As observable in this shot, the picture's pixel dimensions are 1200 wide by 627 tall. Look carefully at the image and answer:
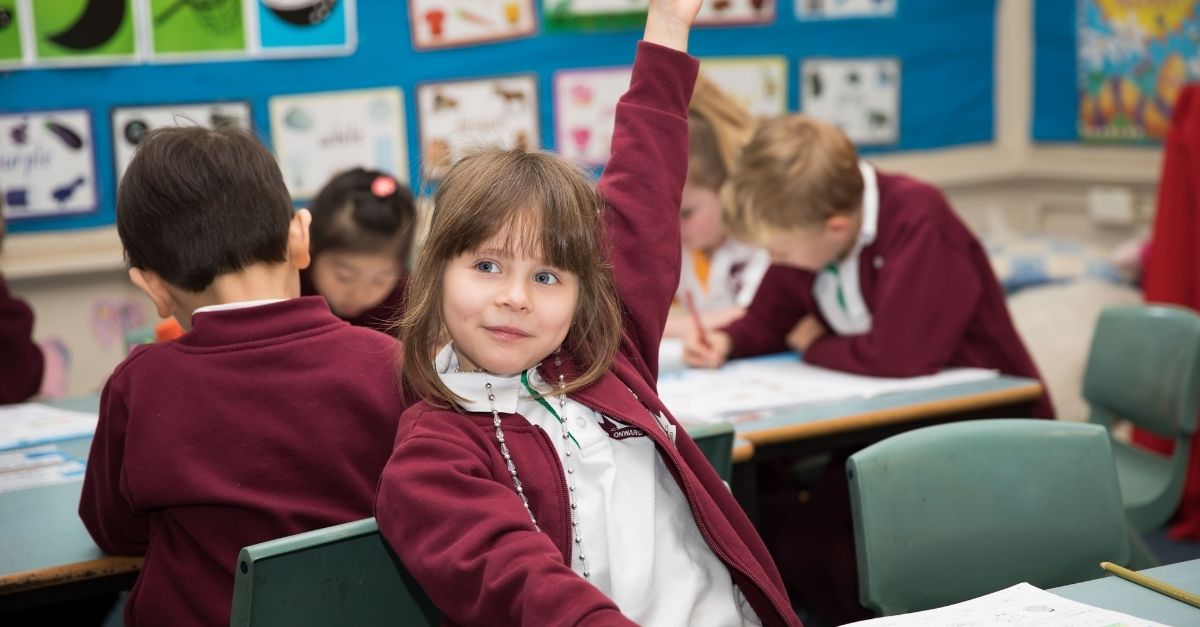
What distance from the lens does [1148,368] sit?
255cm

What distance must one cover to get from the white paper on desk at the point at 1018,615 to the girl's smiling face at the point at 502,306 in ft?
1.41

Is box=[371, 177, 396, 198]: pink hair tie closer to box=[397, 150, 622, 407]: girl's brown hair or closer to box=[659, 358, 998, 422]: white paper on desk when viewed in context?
box=[659, 358, 998, 422]: white paper on desk

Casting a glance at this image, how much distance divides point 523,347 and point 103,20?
238 centimetres

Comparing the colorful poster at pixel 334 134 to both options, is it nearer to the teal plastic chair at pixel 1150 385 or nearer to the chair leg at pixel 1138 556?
the teal plastic chair at pixel 1150 385

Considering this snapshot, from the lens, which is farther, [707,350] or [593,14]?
[593,14]

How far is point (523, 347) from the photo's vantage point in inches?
50.4

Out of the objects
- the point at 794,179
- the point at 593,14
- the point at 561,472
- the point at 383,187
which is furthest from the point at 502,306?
the point at 593,14

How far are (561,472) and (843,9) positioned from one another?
3.40 m

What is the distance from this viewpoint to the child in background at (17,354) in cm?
258

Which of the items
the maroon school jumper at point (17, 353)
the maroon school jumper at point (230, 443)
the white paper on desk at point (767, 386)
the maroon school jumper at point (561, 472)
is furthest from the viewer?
the maroon school jumper at point (17, 353)

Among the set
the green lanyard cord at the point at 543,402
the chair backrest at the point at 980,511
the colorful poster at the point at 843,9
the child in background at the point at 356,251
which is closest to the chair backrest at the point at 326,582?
the green lanyard cord at the point at 543,402

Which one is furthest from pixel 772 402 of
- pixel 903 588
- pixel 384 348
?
pixel 384 348

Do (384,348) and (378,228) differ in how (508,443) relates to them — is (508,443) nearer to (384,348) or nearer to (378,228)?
(384,348)

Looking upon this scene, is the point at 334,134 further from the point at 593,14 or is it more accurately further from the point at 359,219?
the point at 359,219
